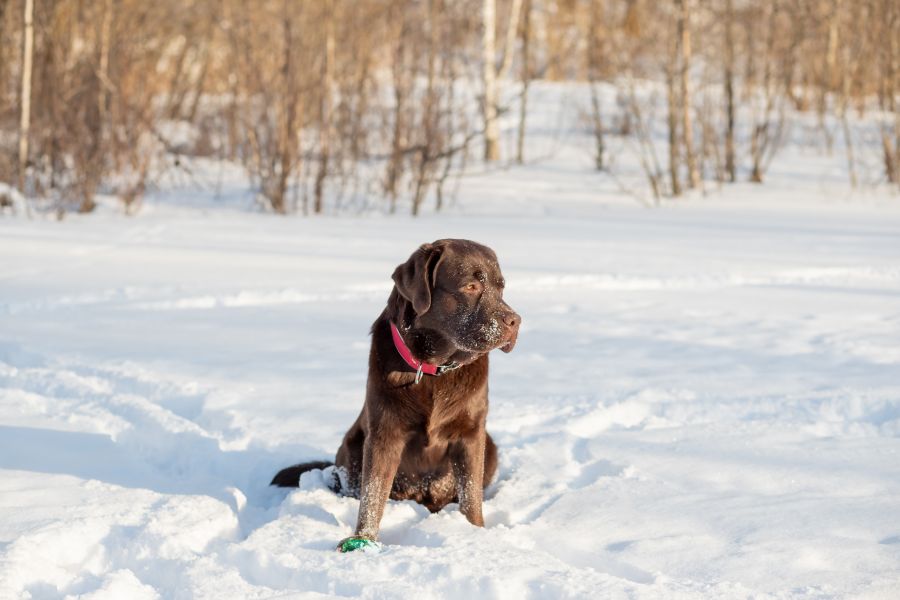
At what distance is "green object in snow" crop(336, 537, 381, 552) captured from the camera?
10.5 ft

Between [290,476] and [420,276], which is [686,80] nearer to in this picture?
[290,476]

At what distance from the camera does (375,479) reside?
3338 millimetres

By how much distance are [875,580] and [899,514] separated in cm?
62

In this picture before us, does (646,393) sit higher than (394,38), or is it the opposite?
(394,38)

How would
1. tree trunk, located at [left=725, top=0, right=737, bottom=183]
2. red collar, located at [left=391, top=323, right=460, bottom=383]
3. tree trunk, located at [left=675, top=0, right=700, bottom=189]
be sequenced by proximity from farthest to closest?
tree trunk, located at [left=725, top=0, right=737, bottom=183] → tree trunk, located at [left=675, top=0, right=700, bottom=189] → red collar, located at [left=391, top=323, right=460, bottom=383]

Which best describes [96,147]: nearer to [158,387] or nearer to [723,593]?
[158,387]

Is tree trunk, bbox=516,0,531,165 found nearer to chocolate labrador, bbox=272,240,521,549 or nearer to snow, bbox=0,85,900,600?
snow, bbox=0,85,900,600

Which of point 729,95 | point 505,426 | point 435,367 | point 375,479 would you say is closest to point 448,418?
point 435,367

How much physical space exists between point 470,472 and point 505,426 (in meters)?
1.22

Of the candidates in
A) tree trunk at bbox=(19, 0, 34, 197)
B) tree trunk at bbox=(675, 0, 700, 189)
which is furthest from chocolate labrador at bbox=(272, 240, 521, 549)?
tree trunk at bbox=(675, 0, 700, 189)

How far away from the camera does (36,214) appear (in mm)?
13203

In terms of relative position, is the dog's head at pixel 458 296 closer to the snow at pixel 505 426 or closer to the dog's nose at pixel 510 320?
the dog's nose at pixel 510 320

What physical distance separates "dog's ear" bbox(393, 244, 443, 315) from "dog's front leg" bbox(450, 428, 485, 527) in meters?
0.58

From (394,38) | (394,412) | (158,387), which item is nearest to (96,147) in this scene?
(394,38)
